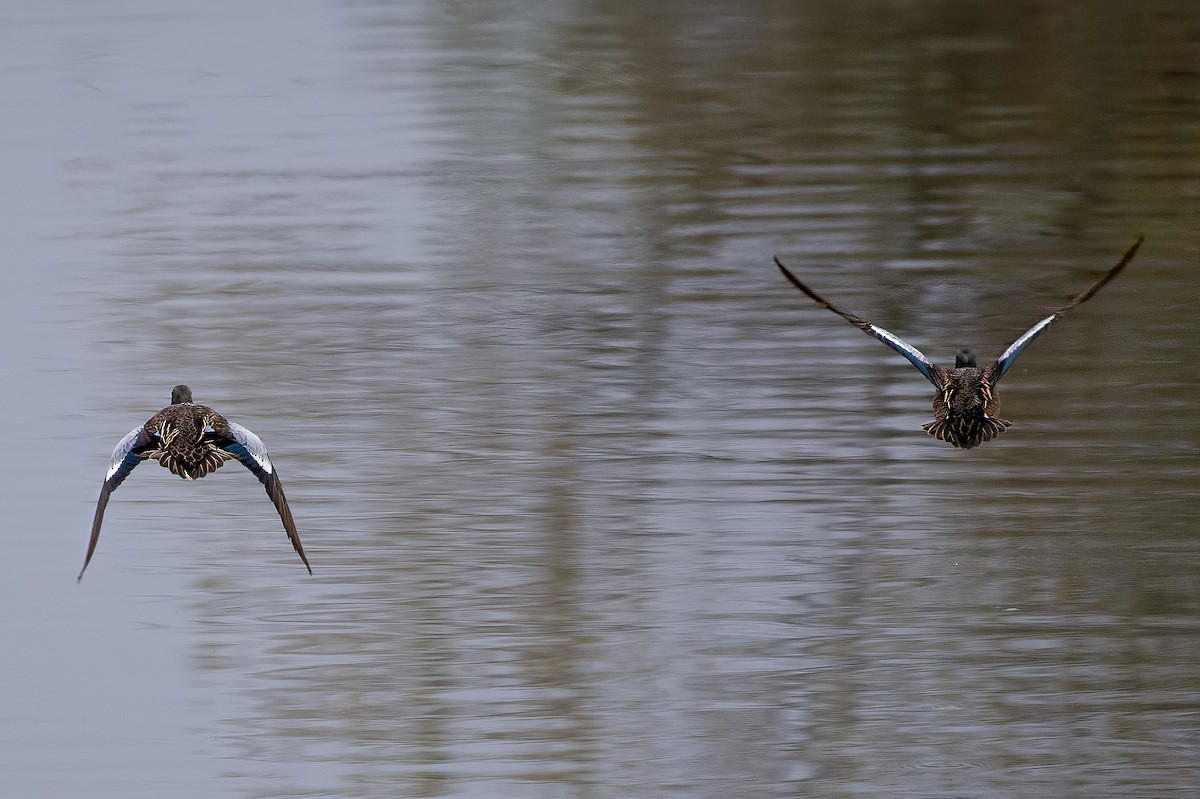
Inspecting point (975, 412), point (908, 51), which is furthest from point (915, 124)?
point (975, 412)

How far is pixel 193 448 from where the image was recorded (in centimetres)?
546

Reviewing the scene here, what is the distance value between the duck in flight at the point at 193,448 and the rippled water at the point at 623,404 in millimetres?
679

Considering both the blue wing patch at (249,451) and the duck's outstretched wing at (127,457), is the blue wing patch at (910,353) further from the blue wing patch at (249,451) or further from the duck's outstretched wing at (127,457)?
the duck's outstretched wing at (127,457)

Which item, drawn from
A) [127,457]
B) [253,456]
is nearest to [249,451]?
[253,456]

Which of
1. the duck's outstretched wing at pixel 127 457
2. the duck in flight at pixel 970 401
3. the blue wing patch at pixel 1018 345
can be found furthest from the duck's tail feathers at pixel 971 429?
the duck's outstretched wing at pixel 127 457

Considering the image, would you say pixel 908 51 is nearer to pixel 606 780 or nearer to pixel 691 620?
pixel 691 620

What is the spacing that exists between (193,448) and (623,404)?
2105 millimetres

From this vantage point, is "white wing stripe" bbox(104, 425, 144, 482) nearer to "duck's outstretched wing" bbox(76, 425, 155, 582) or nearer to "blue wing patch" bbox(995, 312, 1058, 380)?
"duck's outstretched wing" bbox(76, 425, 155, 582)

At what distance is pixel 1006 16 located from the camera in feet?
37.4

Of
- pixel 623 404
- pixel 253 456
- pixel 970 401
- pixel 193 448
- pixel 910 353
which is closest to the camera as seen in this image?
pixel 193 448

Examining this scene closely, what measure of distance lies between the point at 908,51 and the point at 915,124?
1.19 m

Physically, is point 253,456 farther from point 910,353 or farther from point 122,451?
point 910,353

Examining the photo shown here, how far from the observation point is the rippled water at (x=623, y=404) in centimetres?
567

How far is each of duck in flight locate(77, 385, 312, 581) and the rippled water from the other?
26.7 inches
